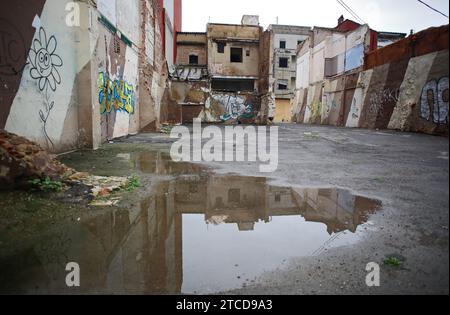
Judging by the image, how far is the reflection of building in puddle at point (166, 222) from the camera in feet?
6.54

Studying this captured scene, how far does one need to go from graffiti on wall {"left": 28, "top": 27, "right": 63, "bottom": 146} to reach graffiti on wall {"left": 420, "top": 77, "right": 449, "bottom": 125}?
12.3 m

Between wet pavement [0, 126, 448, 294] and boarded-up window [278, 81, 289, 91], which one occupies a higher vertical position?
boarded-up window [278, 81, 289, 91]

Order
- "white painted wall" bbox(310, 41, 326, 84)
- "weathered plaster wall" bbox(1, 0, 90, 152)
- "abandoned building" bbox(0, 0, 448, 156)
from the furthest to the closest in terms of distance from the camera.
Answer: "white painted wall" bbox(310, 41, 326, 84), "abandoned building" bbox(0, 0, 448, 156), "weathered plaster wall" bbox(1, 0, 90, 152)

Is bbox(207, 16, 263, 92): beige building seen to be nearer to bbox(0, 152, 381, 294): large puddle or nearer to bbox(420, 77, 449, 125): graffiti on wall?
bbox(420, 77, 449, 125): graffiti on wall

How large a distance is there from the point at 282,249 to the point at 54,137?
5.48m

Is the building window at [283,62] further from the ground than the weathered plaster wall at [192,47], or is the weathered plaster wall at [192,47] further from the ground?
the building window at [283,62]

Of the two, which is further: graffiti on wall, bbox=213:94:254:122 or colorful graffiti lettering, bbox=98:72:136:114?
graffiti on wall, bbox=213:94:254:122

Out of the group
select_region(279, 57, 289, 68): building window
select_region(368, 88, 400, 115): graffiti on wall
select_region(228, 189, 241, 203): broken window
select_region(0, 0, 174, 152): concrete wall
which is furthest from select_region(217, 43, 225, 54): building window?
select_region(228, 189, 241, 203): broken window

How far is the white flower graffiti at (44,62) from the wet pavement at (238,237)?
248cm

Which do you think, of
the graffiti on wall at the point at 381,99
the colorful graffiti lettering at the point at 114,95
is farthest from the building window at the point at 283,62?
the colorful graffiti lettering at the point at 114,95

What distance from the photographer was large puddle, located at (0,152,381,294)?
6.46ft

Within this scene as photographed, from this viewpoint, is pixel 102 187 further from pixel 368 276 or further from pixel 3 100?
pixel 368 276

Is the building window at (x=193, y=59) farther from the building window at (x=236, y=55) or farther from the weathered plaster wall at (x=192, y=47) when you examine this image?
the building window at (x=236, y=55)

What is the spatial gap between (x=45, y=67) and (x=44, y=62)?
9 cm
